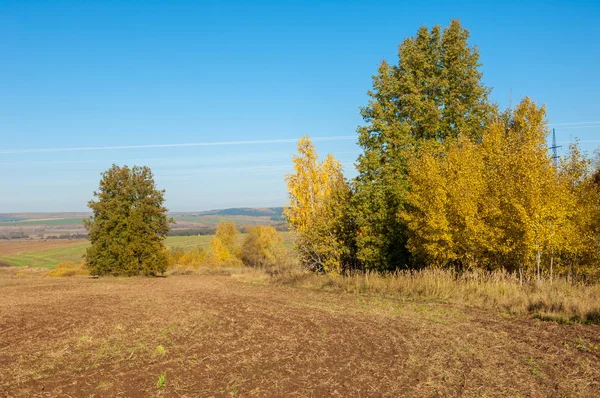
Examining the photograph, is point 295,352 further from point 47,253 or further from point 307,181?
point 47,253

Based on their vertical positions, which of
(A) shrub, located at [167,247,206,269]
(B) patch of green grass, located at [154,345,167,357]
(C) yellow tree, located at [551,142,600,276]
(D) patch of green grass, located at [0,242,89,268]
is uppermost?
(C) yellow tree, located at [551,142,600,276]

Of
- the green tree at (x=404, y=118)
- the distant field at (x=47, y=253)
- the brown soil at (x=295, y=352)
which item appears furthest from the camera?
the distant field at (x=47, y=253)

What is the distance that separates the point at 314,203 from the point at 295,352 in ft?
76.1

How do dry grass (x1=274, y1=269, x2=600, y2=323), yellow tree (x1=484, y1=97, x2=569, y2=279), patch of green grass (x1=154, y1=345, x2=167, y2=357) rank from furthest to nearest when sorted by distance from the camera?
yellow tree (x1=484, y1=97, x2=569, y2=279) < dry grass (x1=274, y1=269, x2=600, y2=323) < patch of green grass (x1=154, y1=345, x2=167, y2=357)

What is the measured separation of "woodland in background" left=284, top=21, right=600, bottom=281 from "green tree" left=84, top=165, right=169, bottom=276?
15045 mm

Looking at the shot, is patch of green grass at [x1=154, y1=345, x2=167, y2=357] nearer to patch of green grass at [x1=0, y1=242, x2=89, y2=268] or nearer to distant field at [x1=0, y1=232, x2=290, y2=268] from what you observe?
distant field at [x1=0, y1=232, x2=290, y2=268]

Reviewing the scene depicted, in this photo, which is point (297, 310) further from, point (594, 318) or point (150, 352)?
point (594, 318)

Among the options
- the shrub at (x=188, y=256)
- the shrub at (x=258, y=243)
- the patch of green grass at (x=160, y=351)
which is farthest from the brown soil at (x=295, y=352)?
the shrub at (x=188, y=256)

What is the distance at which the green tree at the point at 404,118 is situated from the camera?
101 feet

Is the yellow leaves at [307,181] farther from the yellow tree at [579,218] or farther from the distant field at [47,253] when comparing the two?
the distant field at [47,253]

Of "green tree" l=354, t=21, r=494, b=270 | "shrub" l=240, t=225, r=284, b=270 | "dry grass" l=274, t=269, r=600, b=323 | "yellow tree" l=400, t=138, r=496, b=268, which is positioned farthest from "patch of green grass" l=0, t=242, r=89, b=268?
"yellow tree" l=400, t=138, r=496, b=268

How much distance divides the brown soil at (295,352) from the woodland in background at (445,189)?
5882 millimetres

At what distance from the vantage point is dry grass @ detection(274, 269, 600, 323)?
16406 millimetres

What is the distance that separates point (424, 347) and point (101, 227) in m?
37.4
